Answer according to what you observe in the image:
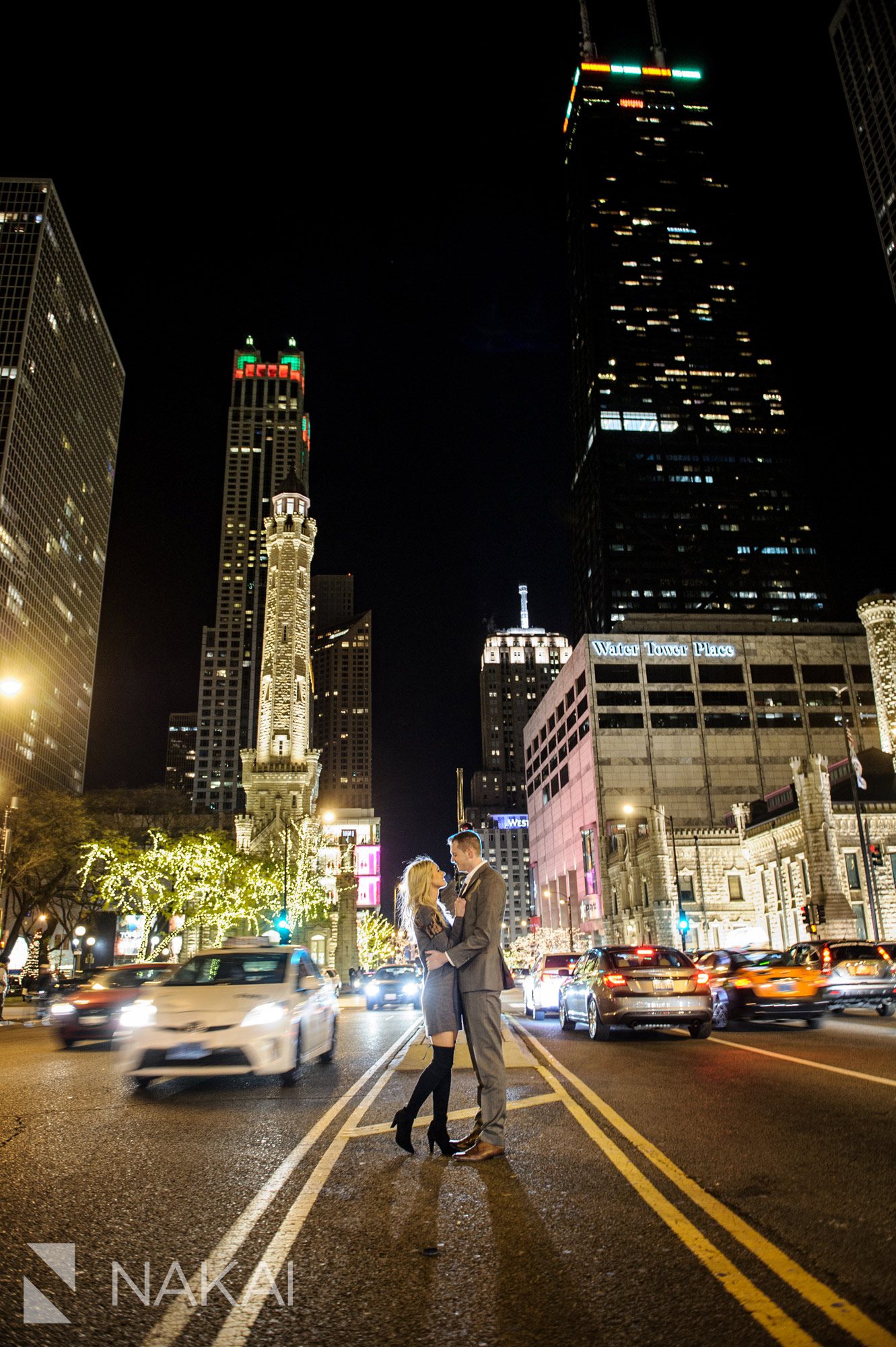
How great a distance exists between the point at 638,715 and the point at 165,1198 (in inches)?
3291

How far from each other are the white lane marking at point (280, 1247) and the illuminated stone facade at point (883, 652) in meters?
70.6

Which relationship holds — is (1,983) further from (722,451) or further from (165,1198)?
(722,451)

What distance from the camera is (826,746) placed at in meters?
Result: 86.6

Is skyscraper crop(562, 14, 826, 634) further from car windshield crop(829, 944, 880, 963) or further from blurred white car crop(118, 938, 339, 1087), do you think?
blurred white car crop(118, 938, 339, 1087)

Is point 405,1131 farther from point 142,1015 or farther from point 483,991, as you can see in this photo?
point 142,1015

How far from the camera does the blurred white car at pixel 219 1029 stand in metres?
8.62

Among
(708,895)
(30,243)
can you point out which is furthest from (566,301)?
(708,895)

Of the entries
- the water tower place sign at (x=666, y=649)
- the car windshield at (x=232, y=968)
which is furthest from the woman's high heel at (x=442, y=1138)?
the water tower place sign at (x=666, y=649)

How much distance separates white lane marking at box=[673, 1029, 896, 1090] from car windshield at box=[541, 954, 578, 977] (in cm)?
692

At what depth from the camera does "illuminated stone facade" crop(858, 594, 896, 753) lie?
221 feet

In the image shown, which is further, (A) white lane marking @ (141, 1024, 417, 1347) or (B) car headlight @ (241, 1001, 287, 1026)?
(B) car headlight @ (241, 1001, 287, 1026)

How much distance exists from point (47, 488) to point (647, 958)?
133415 mm

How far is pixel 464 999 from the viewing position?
585cm

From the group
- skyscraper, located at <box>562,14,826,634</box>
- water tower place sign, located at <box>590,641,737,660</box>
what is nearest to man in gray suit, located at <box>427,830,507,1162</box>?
water tower place sign, located at <box>590,641,737,660</box>
